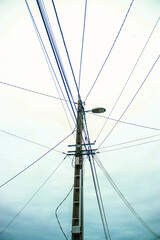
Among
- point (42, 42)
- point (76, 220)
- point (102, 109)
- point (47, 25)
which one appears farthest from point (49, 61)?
point (76, 220)

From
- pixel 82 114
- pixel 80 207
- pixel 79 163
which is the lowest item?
pixel 80 207

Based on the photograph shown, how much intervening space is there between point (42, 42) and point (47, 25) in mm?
1356

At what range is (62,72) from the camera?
4500mm

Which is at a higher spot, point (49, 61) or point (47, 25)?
point (49, 61)

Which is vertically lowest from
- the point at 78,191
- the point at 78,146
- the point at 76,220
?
the point at 76,220

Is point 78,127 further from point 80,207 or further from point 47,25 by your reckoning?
point 47,25

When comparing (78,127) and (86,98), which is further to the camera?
(86,98)

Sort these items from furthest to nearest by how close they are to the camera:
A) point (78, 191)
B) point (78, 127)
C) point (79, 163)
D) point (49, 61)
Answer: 1. point (78, 127)
2. point (79, 163)
3. point (78, 191)
4. point (49, 61)

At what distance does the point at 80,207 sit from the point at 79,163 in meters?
1.60

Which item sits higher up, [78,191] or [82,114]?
[82,114]

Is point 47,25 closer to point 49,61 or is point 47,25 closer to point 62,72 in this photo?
point 62,72

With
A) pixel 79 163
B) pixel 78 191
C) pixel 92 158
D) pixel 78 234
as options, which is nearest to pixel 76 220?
pixel 78 234

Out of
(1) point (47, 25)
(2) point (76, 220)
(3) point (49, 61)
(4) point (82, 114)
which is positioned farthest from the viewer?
(4) point (82, 114)

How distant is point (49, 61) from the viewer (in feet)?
16.8
